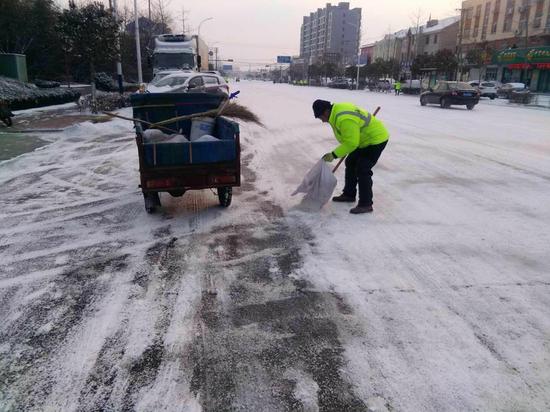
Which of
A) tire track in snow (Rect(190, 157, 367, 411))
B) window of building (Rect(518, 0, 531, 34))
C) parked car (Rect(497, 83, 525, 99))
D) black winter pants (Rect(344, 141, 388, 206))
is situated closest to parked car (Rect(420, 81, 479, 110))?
parked car (Rect(497, 83, 525, 99))

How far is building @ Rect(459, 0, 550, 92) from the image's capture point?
4675 centimetres

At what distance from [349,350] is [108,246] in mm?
2973

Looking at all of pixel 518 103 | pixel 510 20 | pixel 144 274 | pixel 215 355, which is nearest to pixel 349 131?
pixel 144 274

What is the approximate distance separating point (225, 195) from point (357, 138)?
1866 mm

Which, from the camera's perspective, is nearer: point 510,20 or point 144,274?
point 144,274

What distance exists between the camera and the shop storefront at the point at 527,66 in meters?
44.4

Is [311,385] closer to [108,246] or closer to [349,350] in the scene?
[349,350]

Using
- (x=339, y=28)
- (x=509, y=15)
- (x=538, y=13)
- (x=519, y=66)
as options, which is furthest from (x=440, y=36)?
(x=339, y=28)

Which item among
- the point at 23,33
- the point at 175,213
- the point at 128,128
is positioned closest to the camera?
the point at 175,213

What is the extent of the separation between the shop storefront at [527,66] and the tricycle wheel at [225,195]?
47.3 m

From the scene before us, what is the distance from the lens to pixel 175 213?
242 inches

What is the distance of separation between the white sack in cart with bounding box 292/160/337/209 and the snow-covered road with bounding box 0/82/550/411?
215 mm

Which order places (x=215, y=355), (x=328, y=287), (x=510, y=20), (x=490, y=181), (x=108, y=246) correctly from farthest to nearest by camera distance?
(x=510, y=20)
(x=490, y=181)
(x=108, y=246)
(x=328, y=287)
(x=215, y=355)

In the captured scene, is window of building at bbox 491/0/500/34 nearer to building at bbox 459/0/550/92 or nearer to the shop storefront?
building at bbox 459/0/550/92
